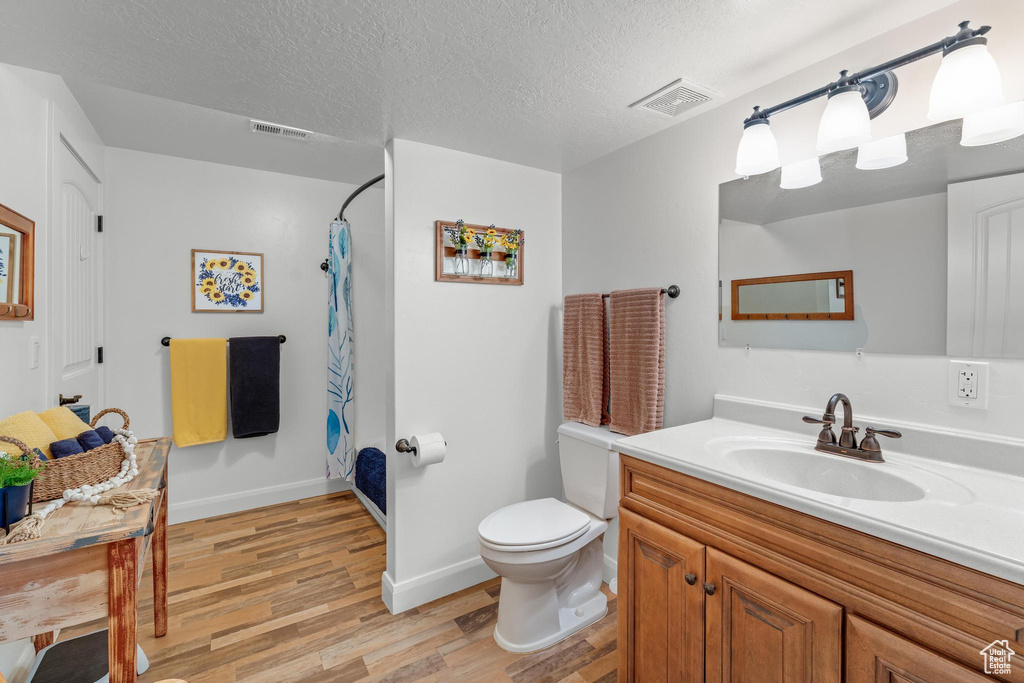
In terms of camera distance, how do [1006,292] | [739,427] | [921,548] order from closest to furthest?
[921,548] → [1006,292] → [739,427]

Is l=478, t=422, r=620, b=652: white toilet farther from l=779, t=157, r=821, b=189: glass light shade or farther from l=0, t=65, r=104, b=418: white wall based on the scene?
l=0, t=65, r=104, b=418: white wall

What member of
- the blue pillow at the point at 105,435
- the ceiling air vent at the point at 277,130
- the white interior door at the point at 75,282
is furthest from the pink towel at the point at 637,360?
the white interior door at the point at 75,282

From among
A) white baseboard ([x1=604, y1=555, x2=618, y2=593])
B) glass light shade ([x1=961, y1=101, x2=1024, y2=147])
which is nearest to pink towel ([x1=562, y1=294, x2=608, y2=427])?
white baseboard ([x1=604, y1=555, x2=618, y2=593])

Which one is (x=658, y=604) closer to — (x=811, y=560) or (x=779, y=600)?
(x=779, y=600)

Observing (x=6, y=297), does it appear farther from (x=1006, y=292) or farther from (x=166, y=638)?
(x=1006, y=292)

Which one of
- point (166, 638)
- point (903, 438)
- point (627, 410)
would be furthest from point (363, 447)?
point (903, 438)

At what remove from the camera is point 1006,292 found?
115 centimetres

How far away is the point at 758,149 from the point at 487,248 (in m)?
1.25

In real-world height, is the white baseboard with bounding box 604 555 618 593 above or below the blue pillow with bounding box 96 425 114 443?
below

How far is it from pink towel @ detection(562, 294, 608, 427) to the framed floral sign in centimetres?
215

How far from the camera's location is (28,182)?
1604 millimetres

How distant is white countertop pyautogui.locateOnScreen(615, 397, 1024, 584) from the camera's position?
83cm

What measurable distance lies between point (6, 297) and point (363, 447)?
2.23 meters

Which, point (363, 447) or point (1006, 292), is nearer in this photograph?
point (1006, 292)
